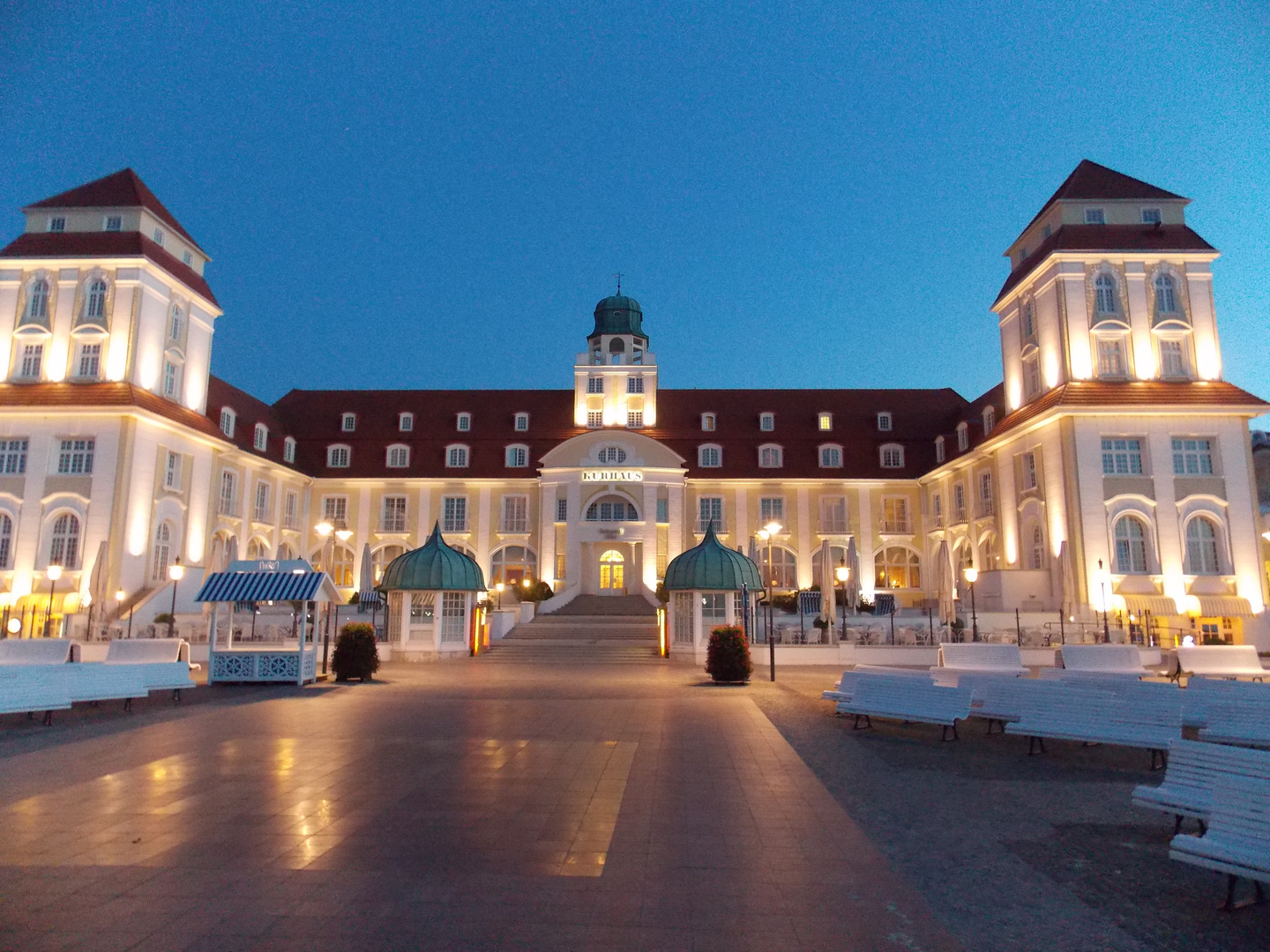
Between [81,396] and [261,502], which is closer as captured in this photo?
[81,396]

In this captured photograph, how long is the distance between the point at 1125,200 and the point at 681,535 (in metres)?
25.9

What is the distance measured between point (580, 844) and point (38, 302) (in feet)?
127

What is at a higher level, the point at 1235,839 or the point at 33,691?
the point at 33,691

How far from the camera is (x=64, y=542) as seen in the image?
3170cm

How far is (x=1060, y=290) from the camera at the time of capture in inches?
1331

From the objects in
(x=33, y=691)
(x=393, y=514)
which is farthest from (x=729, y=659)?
(x=393, y=514)

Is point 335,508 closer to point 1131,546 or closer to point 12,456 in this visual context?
point 12,456

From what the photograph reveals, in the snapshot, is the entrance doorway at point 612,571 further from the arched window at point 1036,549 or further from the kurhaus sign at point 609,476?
the arched window at point 1036,549

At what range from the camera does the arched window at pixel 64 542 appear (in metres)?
31.5

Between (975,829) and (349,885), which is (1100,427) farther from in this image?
(349,885)

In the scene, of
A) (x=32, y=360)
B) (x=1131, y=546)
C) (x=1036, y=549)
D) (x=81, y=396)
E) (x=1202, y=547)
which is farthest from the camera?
(x=32, y=360)

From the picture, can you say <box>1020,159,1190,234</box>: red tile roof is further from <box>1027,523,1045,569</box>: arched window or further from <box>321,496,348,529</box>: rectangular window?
<box>321,496,348,529</box>: rectangular window

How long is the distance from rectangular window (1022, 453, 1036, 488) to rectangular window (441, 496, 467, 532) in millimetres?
29236

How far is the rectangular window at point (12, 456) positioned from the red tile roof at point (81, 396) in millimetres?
1584
